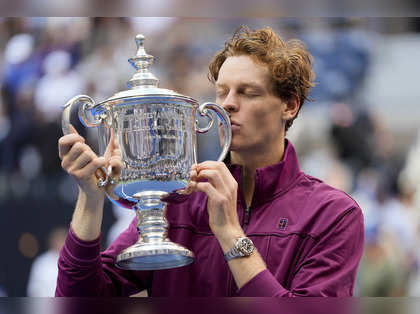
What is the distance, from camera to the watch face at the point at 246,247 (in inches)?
54.1

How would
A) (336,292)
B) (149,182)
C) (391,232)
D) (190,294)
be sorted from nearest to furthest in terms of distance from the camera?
(149,182) → (336,292) → (190,294) → (391,232)

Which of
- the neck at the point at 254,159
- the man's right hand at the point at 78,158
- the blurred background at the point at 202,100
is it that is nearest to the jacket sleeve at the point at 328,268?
the neck at the point at 254,159

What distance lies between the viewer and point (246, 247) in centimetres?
138

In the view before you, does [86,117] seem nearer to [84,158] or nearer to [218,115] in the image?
[84,158]

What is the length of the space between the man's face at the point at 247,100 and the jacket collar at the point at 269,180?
56mm

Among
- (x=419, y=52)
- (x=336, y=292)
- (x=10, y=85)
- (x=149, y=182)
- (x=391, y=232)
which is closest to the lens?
(x=149, y=182)

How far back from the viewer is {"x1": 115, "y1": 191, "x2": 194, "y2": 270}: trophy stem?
1268 millimetres

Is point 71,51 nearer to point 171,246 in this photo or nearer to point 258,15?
point 171,246

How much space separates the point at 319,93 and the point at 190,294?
3.39m

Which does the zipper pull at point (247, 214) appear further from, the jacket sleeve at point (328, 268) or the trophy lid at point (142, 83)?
the trophy lid at point (142, 83)

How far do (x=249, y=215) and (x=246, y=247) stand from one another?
0.23 meters

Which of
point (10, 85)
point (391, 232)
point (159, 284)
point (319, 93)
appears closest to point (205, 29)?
point (319, 93)

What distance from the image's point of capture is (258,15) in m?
0.88

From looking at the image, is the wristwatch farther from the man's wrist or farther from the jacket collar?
the jacket collar
